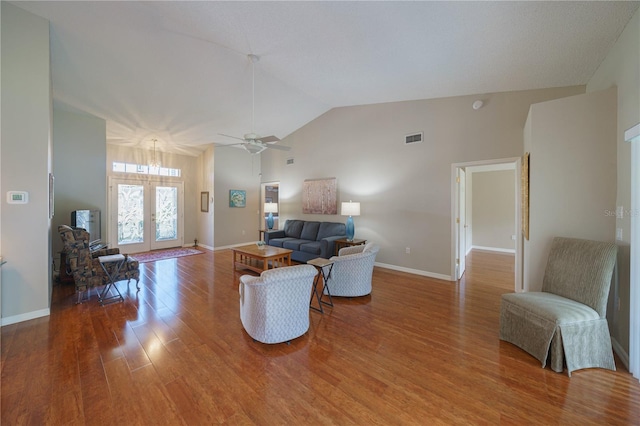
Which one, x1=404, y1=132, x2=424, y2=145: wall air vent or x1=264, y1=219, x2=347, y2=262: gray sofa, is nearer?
x1=404, y1=132, x2=424, y2=145: wall air vent

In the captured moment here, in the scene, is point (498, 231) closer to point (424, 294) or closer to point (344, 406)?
point (424, 294)

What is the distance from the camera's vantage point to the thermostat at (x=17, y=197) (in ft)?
9.23

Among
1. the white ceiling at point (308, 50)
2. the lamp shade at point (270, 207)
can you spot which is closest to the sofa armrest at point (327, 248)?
the lamp shade at point (270, 207)

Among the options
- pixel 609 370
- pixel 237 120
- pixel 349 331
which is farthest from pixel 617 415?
pixel 237 120

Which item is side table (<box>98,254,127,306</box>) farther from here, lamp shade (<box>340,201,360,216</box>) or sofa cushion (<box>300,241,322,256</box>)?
lamp shade (<box>340,201,360,216</box>)

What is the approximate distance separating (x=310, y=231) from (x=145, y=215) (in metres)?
4.72

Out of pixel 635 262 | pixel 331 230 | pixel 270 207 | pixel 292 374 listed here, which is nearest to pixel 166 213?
pixel 270 207

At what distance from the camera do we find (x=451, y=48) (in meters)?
2.98

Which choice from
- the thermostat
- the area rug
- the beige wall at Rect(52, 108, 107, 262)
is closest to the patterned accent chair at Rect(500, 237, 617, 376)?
the thermostat

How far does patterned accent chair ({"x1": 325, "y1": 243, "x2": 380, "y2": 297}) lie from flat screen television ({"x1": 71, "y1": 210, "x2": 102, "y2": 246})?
429 cm

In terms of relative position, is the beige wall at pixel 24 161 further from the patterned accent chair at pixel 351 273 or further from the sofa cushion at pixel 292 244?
the sofa cushion at pixel 292 244

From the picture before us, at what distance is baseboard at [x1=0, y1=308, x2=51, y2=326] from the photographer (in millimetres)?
2791

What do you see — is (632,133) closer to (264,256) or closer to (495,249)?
(264,256)

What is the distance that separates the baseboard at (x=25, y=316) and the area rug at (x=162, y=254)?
2.96m
